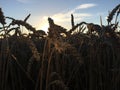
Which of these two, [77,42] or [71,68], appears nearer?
[71,68]

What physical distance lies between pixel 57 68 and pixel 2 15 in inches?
21.2

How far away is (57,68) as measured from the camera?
217 cm

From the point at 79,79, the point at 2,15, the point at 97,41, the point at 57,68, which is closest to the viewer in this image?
the point at 2,15

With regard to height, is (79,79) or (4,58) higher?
(4,58)

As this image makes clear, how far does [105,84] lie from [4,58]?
0.89m

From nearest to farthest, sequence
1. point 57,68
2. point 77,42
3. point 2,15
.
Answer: point 2,15, point 57,68, point 77,42

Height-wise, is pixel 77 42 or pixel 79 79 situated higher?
pixel 77 42

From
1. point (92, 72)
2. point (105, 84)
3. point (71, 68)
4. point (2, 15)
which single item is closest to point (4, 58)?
point (2, 15)

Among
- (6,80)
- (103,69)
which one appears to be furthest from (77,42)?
(6,80)

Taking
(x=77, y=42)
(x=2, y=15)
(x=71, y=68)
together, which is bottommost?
(x=71, y=68)

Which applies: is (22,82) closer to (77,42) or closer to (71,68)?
(71,68)

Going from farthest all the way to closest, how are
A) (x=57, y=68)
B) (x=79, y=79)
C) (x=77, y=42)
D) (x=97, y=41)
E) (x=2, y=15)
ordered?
(x=77, y=42), (x=79, y=79), (x=97, y=41), (x=57, y=68), (x=2, y=15)

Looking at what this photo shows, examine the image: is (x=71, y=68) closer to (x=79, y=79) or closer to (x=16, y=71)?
(x=79, y=79)

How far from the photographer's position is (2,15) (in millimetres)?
1966
